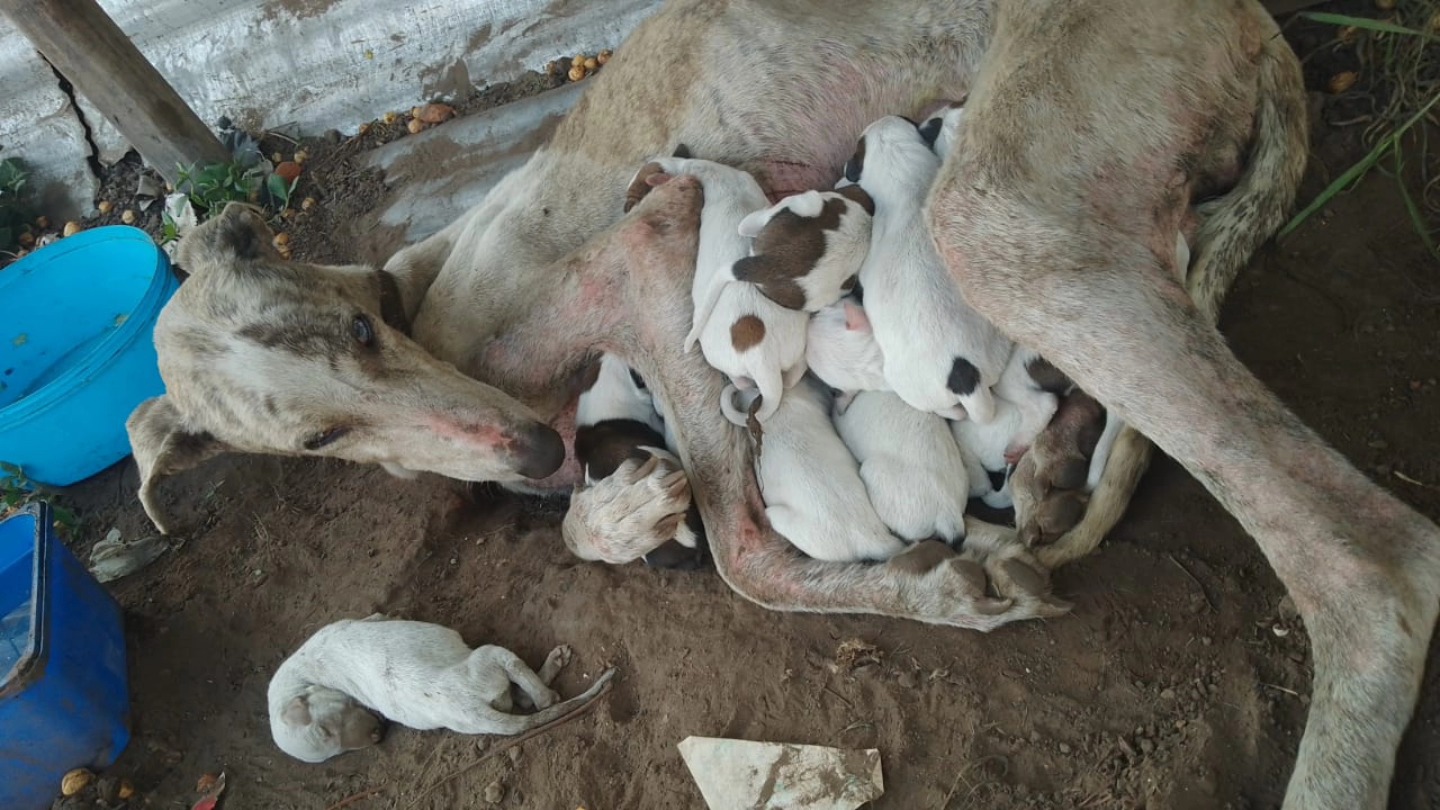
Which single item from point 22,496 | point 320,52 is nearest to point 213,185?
point 320,52

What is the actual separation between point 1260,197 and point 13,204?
610 centimetres

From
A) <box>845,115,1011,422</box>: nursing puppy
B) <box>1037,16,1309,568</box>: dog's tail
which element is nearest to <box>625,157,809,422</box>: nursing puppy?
<box>845,115,1011,422</box>: nursing puppy

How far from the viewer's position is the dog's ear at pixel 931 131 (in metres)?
2.82

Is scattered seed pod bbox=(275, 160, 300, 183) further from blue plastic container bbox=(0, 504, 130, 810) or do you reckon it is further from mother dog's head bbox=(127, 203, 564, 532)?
mother dog's head bbox=(127, 203, 564, 532)

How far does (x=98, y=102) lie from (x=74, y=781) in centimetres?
291

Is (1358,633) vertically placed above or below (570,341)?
below

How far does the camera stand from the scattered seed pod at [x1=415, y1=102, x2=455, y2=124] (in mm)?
4770

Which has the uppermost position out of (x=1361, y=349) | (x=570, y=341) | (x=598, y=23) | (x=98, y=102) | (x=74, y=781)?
(x=98, y=102)

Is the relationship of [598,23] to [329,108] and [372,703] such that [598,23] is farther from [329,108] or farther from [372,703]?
[372,703]

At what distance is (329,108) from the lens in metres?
5.04

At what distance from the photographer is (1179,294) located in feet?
7.27

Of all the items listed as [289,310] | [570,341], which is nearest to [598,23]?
[570,341]

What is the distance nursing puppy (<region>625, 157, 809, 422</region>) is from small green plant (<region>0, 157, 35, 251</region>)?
4.42 m

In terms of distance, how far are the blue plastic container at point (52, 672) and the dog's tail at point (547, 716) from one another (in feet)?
4.80
